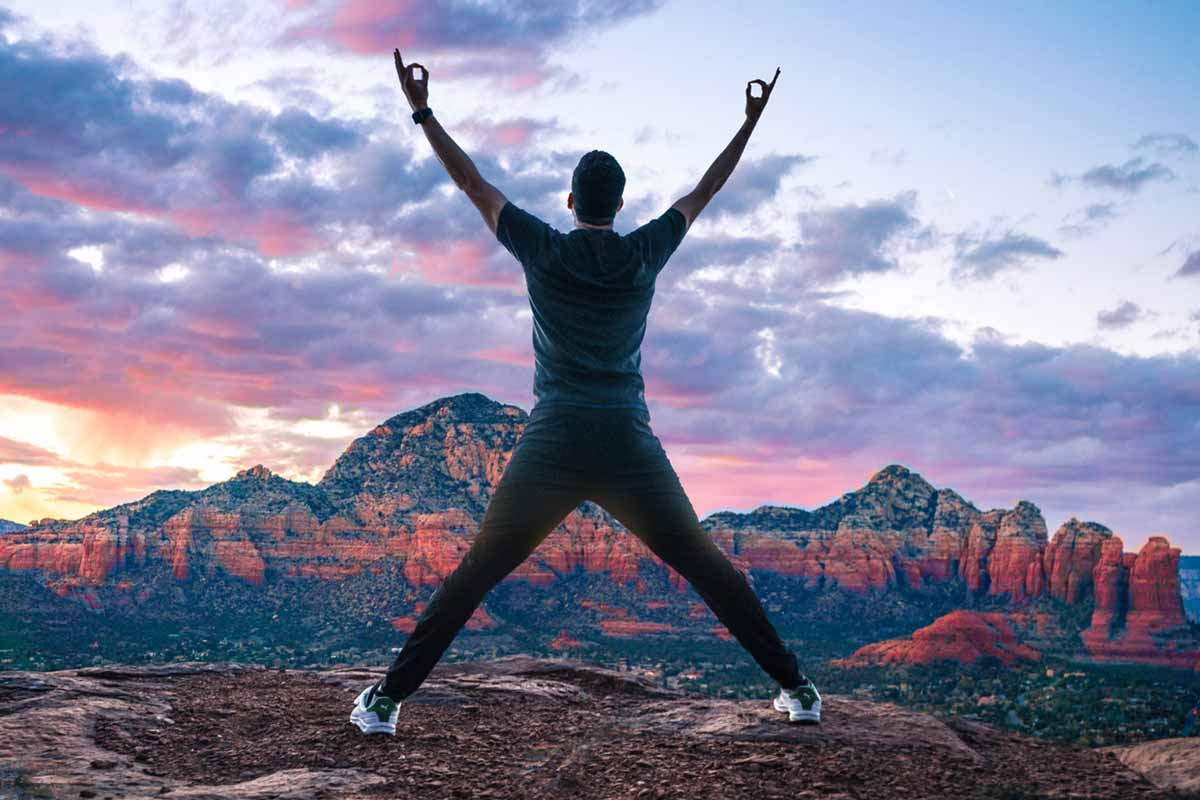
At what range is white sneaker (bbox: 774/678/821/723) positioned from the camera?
646 cm

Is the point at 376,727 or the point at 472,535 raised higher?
the point at 472,535

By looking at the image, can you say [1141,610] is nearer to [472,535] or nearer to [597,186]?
[472,535]

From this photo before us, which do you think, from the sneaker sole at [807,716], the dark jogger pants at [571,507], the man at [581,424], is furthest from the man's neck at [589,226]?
the sneaker sole at [807,716]

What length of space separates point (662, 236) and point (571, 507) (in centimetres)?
172

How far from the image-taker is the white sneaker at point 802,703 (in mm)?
6461

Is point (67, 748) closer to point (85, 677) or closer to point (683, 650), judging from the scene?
point (85, 677)

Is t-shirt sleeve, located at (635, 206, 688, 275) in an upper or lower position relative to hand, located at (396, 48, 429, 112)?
lower

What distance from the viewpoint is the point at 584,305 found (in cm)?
594

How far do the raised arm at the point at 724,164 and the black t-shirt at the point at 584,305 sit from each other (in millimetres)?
710

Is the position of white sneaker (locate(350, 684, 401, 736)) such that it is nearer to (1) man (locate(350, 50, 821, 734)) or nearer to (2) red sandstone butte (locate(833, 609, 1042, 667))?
(1) man (locate(350, 50, 821, 734))

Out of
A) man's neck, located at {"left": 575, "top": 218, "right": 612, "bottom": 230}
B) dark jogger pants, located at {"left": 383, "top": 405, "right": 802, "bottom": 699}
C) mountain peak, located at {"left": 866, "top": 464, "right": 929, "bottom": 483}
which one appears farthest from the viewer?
mountain peak, located at {"left": 866, "top": 464, "right": 929, "bottom": 483}

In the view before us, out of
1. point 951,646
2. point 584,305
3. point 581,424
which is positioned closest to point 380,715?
point 581,424

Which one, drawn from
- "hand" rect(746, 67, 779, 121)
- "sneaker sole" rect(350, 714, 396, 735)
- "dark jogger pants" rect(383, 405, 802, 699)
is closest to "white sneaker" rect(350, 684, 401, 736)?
"sneaker sole" rect(350, 714, 396, 735)

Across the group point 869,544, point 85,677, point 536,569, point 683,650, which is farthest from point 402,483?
point 85,677
